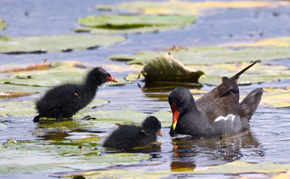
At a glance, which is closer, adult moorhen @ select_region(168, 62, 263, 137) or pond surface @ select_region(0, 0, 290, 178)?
pond surface @ select_region(0, 0, 290, 178)

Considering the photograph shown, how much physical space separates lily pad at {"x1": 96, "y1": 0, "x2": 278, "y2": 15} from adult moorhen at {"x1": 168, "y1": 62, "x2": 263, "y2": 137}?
9.45m

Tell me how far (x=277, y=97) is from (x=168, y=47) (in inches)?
177

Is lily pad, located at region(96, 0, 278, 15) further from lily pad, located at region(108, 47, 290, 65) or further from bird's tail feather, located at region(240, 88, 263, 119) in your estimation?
bird's tail feather, located at region(240, 88, 263, 119)

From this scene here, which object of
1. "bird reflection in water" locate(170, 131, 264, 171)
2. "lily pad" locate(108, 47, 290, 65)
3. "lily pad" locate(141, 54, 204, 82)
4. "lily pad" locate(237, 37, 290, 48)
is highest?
"lily pad" locate(237, 37, 290, 48)

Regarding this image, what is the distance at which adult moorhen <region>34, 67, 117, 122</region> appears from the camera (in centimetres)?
751

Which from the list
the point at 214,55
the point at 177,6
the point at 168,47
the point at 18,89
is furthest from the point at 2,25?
the point at 18,89

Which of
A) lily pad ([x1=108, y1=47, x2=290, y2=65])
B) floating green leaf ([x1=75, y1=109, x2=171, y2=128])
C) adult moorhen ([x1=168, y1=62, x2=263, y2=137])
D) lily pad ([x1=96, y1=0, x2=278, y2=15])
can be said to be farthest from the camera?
lily pad ([x1=96, y1=0, x2=278, y2=15])

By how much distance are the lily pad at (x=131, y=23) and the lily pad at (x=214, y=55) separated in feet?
9.50

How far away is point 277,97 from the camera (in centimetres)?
812

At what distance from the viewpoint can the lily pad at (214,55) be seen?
34.5ft

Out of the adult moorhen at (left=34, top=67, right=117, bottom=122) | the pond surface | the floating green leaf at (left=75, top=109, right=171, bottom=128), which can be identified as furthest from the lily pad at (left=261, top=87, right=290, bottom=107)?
the adult moorhen at (left=34, top=67, right=117, bottom=122)

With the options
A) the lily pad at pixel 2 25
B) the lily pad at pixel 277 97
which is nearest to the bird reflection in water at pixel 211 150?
the lily pad at pixel 277 97

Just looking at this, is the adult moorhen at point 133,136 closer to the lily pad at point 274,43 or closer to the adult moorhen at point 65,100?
the adult moorhen at point 65,100

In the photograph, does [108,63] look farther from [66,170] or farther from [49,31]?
[66,170]
